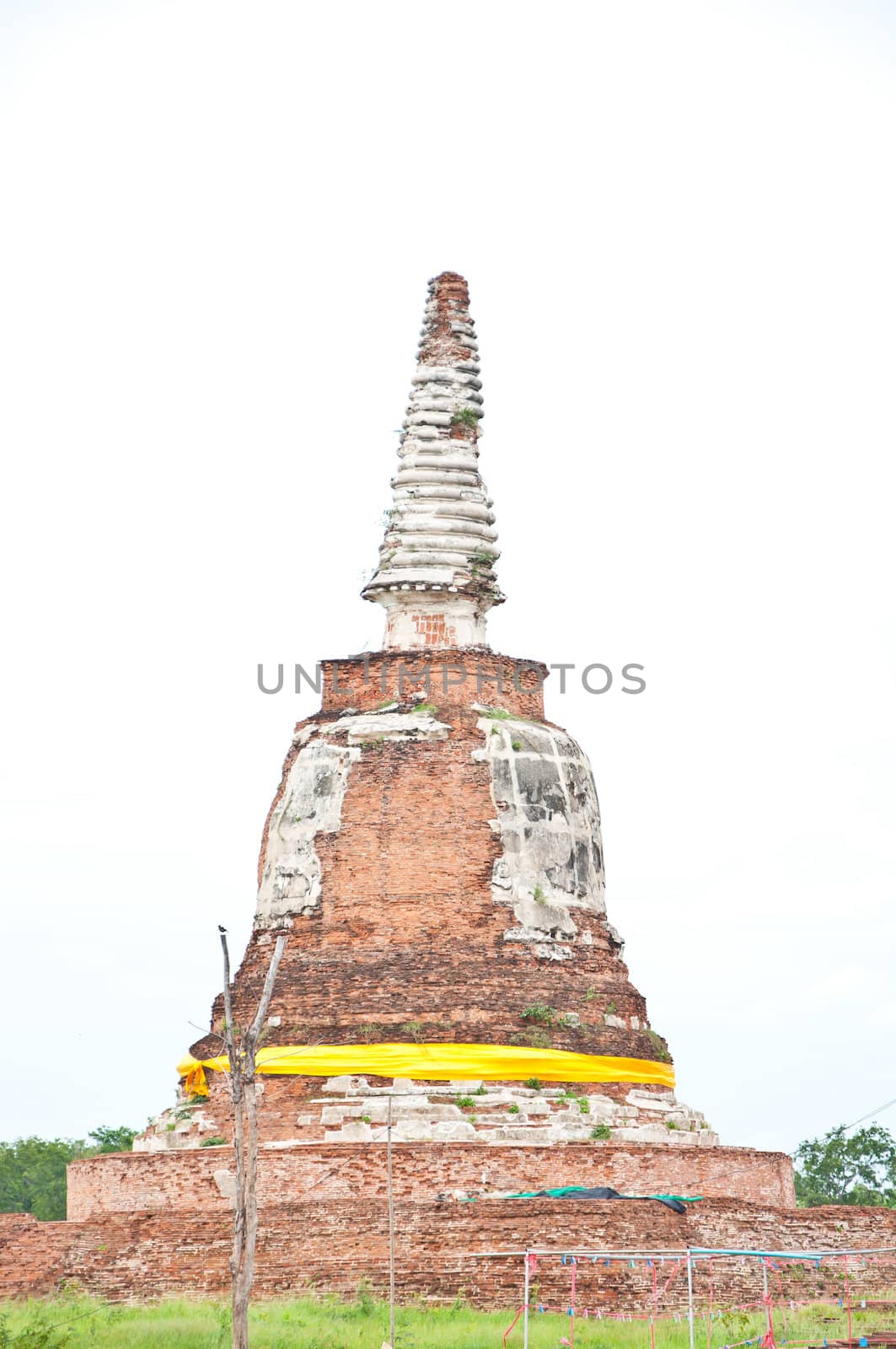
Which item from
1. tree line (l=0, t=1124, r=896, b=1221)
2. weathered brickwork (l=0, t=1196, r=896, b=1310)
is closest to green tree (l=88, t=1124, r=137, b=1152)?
tree line (l=0, t=1124, r=896, b=1221)

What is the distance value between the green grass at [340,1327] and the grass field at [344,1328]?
0.01 meters

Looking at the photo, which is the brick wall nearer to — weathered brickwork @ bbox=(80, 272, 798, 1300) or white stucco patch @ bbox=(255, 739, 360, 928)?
weathered brickwork @ bbox=(80, 272, 798, 1300)

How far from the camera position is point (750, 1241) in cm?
2975

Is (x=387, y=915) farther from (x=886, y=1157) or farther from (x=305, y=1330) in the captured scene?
(x=886, y=1157)

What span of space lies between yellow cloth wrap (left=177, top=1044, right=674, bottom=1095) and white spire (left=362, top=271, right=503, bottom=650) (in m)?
7.35

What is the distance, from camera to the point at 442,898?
3309cm

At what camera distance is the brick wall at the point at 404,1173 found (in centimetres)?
2944

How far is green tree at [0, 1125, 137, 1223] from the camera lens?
177 ft

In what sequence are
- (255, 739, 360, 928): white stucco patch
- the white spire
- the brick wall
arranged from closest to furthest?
the brick wall < (255, 739, 360, 928): white stucco patch < the white spire

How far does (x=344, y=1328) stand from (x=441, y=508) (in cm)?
1546

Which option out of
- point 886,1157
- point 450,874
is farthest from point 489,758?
point 886,1157

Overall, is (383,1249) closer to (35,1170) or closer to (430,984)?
(430,984)

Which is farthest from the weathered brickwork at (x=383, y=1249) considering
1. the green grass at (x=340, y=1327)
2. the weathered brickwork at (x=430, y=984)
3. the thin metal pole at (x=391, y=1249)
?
the green grass at (x=340, y=1327)

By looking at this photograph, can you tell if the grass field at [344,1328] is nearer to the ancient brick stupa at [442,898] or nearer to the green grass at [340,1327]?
the green grass at [340,1327]
